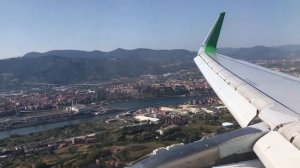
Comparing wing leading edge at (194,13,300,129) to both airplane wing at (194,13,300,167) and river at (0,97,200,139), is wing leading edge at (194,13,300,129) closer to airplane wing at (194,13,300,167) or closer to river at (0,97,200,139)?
airplane wing at (194,13,300,167)

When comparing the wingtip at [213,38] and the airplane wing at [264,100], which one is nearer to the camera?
the airplane wing at [264,100]

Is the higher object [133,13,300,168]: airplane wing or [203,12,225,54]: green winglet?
[203,12,225,54]: green winglet

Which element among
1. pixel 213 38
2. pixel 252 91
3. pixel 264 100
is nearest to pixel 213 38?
pixel 213 38

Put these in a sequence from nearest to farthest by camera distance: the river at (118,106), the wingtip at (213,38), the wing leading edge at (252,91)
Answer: the wing leading edge at (252,91) < the wingtip at (213,38) < the river at (118,106)

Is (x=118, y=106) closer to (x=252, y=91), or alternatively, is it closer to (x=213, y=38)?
(x=213, y=38)

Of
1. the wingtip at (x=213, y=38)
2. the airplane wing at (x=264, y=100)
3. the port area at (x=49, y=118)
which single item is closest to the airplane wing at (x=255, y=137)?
the airplane wing at (x=264, y=100)

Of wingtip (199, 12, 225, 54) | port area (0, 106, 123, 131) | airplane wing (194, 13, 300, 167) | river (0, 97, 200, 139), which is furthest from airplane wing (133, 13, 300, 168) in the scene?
port area (0, 106, 123, 131)

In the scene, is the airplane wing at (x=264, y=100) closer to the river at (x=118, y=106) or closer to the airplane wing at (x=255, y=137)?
the airplane wing at (x=255, y=137)
